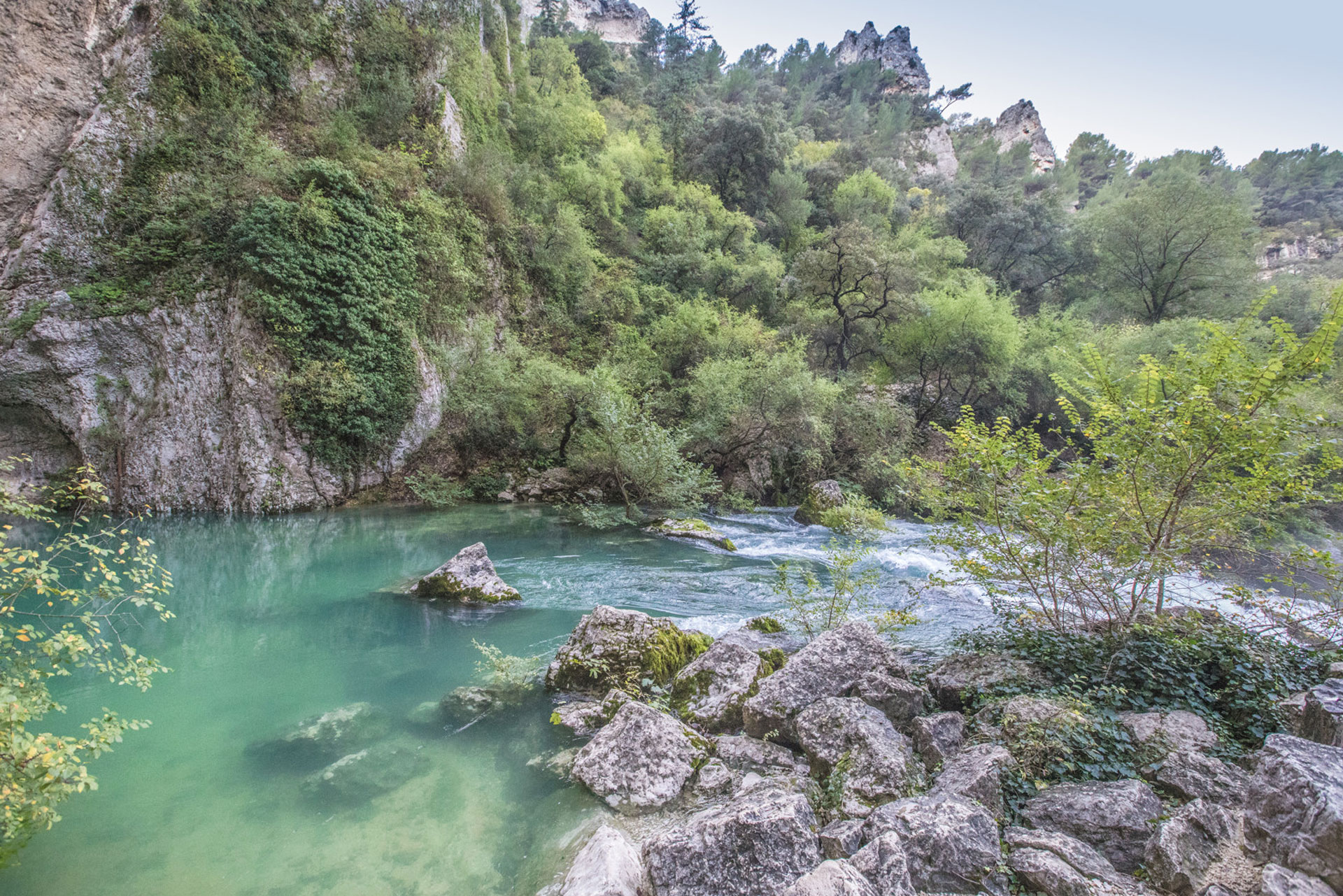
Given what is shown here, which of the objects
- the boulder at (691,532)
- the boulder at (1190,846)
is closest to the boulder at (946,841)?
the boulder at (1190,846)

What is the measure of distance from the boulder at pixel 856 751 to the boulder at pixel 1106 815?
803 mm

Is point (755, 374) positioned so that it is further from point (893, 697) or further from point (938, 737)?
point (938, 737)

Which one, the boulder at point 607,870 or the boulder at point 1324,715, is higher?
the boulder at point 1324,715

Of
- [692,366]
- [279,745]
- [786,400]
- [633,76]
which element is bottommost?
[279,745]

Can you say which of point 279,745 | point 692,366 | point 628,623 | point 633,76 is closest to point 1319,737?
point 628,623

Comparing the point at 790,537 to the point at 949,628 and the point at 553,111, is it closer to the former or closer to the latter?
the point at 949,628

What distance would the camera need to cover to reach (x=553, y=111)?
26250 millimetres

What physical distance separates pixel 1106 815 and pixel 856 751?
4.78 ft

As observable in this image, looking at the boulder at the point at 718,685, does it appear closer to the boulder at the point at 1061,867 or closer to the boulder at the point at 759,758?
the boulder at the point at 759,758

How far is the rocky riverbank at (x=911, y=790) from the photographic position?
262 cm

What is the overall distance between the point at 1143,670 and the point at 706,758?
3.76m

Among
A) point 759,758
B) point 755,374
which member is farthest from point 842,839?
point 755,374

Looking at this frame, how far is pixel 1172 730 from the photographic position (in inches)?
150

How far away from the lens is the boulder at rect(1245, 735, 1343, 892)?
2.31 metres
